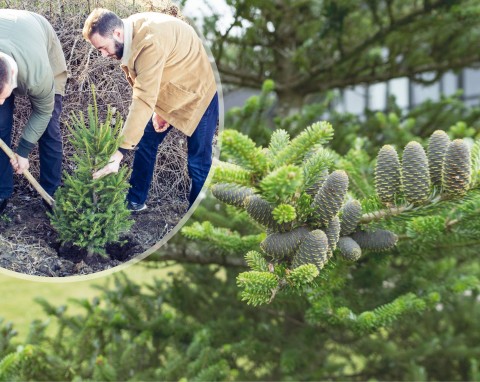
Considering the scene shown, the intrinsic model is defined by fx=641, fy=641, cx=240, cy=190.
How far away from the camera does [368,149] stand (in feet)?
8.97

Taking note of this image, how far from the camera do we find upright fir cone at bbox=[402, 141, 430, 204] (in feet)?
2.96

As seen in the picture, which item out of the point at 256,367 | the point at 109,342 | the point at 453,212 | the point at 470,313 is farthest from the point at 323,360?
the point at 453,212

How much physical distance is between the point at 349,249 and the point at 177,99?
0.35 meters

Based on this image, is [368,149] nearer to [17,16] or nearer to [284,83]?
[284,83]

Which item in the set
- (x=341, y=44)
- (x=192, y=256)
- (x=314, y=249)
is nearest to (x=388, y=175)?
(x=314, y=249)

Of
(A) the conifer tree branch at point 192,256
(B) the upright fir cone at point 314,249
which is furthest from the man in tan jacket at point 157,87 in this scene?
(A) the conifer tree branch at point 192,256

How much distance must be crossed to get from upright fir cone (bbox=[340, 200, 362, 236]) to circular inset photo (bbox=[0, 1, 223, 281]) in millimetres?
222

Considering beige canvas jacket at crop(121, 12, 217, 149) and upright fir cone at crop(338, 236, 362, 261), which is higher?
beige canvas jacket at crop(121, 12, 217, 149)

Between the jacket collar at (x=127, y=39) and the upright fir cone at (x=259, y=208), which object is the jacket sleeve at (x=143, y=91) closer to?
the jacket collar at (x=127, y=39)

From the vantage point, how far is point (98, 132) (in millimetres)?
942

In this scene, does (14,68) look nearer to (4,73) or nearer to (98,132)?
(4,73)

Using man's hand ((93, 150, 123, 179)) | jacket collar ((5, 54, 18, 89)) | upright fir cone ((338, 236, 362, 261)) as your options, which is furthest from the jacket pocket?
upright fir cone ((338, 236, 362, 261))

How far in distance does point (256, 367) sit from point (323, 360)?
0.36 m

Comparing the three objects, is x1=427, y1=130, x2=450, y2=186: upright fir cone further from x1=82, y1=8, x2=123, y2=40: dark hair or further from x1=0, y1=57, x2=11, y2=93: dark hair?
x1=0, y1=57, x2=11, y2=93: dark hair
